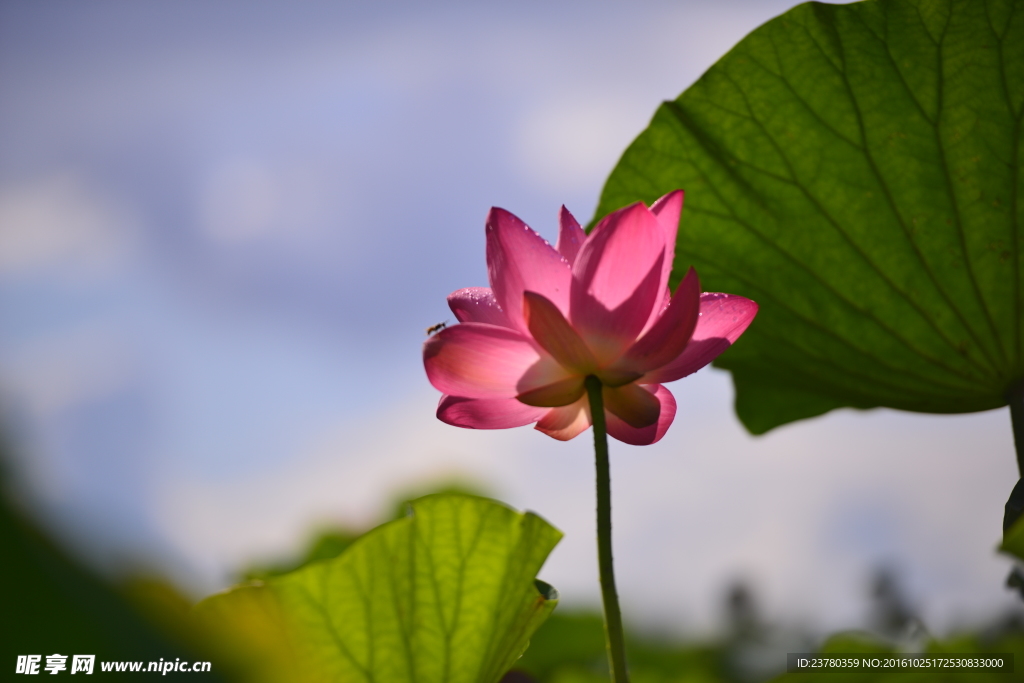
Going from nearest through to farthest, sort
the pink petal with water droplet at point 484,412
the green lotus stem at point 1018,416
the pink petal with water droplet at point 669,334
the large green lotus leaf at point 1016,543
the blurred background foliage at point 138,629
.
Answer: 1. the blurred background foliage at point 138,629
2. the large green lotus leaf at point 1016,543
3. the pink petal with water droplet at point 669,334
4. the pink petal with water droplet at point 484,412
5. the green lotus stem at point 1018,416

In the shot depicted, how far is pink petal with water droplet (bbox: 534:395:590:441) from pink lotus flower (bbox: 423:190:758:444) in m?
0.04

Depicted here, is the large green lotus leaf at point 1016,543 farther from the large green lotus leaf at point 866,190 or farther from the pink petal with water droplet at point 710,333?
the large green lotus leaf at point 866,190

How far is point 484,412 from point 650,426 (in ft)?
0.57

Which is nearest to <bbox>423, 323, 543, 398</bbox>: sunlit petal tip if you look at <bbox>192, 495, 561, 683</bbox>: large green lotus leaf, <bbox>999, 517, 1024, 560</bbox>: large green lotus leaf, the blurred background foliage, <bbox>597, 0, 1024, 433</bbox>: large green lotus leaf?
<bbox>192, 495, 561, 683</bbox>: large green lotus leaf

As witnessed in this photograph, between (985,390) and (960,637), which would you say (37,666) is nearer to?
(960,637)

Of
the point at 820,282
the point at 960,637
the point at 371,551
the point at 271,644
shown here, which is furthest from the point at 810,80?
the point at 271,644

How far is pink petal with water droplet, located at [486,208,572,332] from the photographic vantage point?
69 cm

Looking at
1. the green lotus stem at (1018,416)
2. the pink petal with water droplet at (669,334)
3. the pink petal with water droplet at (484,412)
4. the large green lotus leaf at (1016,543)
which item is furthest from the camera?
the green lotus stem at (1018,416)

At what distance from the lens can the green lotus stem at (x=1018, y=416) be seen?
3.16 feet

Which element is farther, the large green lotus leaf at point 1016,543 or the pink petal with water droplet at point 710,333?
the pink petal with water droplet at point 710,333

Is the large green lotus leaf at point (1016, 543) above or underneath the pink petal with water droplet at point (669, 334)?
underneath

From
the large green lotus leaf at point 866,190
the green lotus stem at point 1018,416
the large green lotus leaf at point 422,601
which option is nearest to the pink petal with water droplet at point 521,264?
the large green lotus leaf at point 422,601

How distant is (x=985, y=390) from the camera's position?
106 centimetres

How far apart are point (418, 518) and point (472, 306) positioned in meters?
0.22
